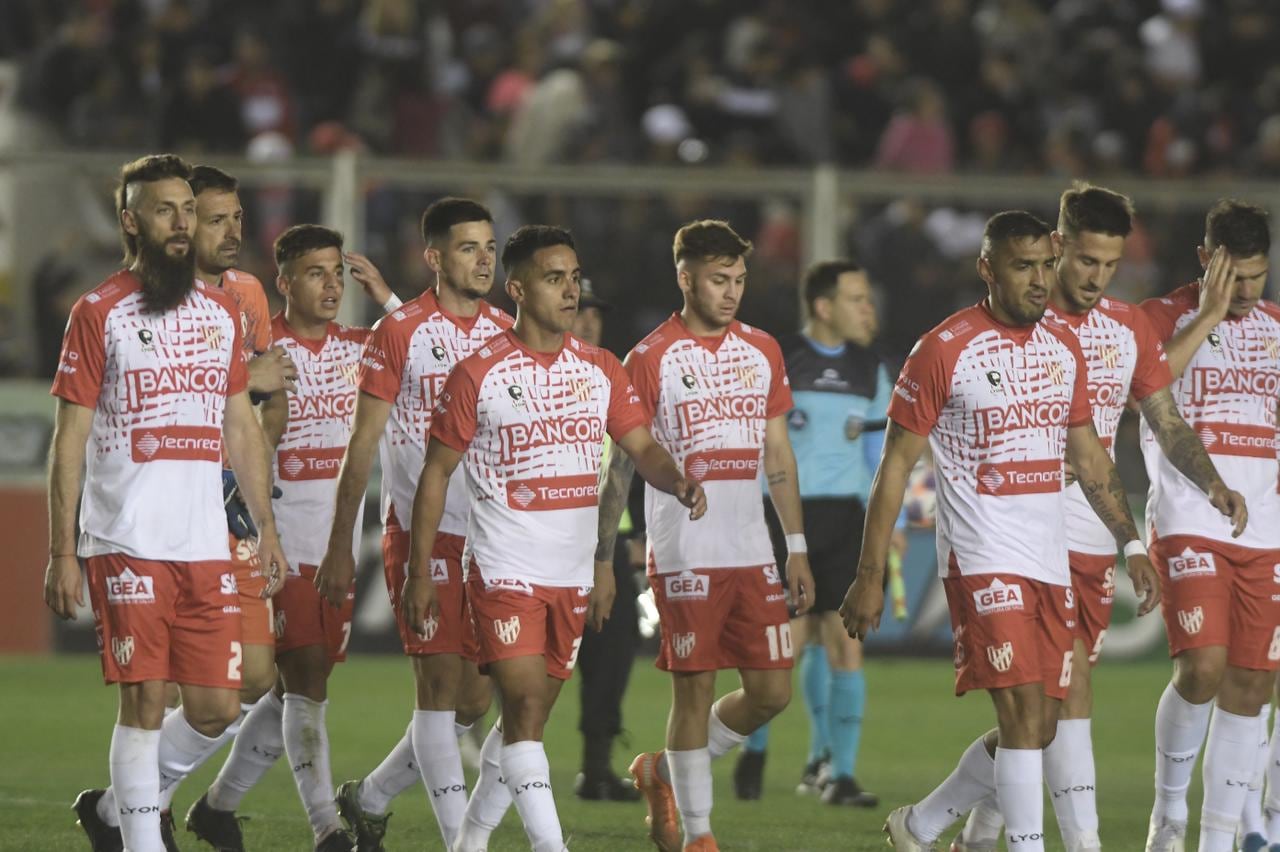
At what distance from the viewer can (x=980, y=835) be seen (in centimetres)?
835

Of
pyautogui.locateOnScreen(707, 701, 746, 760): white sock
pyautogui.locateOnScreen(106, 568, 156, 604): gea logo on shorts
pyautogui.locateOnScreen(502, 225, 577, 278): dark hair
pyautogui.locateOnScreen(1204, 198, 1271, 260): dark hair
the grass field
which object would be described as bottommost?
the grass field

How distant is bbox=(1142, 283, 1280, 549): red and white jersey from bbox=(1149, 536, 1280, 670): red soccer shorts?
81 millimetres

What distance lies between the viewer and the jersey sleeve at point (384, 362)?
8.38 meters

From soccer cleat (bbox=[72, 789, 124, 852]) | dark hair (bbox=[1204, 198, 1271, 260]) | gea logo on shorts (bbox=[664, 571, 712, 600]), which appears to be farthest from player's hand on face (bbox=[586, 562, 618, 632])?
dark hair (bbox=[1204, 198, 1271, 260])

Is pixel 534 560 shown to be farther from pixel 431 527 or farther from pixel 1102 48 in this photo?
pixel 1102 48

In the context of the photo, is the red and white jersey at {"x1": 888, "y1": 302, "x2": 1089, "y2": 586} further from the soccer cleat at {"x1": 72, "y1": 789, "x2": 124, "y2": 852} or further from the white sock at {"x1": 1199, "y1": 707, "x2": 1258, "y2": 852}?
the soccer cleat at {"x1": 72, "y1": 789, "x2": 124, "y2": 852}

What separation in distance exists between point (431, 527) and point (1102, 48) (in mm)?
14355

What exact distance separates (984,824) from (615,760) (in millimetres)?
4125

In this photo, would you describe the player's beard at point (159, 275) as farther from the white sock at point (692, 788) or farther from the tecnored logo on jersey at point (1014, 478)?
the tecnored logo on jersey at point (1014, 478)

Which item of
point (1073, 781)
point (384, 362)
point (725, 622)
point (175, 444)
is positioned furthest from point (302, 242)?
point (1073, 781)

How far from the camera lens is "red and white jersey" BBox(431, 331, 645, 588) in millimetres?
7648

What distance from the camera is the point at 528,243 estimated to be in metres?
7.86

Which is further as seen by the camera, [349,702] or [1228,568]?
[349,702]

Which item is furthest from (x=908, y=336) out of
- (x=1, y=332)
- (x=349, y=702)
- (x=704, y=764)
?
(x=704, y=764)
